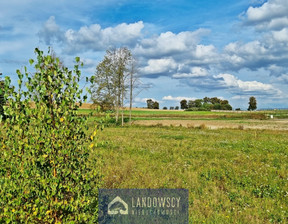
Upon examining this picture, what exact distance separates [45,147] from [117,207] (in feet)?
9.22

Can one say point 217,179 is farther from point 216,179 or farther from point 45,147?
point 45,147

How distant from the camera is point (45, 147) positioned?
173 inches

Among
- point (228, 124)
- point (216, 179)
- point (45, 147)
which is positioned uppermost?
point (45, 147)

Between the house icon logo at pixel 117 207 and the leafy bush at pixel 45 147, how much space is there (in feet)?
4.20

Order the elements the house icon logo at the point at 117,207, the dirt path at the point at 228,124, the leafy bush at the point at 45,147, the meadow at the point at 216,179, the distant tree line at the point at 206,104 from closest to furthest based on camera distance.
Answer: the leafy bush at the point at 45,147 → the house icon logo at the point at 117,207 → the meadow at the point at 216,179 → the dirt path at the point at 228,124 → the distant tree line at the point at 206,104

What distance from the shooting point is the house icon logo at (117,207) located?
5933 millimetres

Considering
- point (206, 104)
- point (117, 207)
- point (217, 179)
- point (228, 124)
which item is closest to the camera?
point (117, 207)

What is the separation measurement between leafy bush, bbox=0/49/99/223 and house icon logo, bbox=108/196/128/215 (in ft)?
4.20

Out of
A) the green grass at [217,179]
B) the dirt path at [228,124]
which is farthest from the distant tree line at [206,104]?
the green grass at [217,179]

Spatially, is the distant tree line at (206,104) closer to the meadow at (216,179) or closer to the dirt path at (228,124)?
the dirt path at (228,124)

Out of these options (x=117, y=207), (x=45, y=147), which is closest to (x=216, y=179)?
(x=117, y=207)

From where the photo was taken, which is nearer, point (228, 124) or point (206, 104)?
point (228, 124)

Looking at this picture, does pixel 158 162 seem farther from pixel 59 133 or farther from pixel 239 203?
pixel 59 133

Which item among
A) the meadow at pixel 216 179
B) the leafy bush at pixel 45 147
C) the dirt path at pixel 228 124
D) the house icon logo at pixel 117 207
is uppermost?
the leafy bush at pixel 45 147
